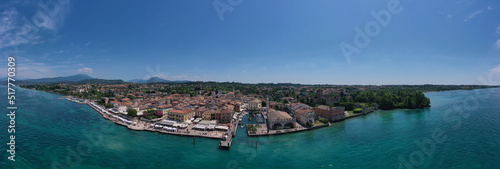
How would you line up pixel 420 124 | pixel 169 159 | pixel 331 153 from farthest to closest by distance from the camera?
pixel 420 124 < pixel 331 153 < pixel 169 159

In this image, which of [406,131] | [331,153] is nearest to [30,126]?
[331,153]

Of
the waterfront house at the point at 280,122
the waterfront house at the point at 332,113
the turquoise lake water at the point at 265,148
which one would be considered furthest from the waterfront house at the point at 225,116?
the waterfront house at the point at 332,113

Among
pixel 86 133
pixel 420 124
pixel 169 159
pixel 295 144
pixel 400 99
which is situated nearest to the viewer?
pixel 169 159

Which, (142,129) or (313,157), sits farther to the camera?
(142,129)

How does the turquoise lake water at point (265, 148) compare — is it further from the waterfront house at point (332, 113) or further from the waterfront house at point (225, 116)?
the waterfront house at point (225, 116)

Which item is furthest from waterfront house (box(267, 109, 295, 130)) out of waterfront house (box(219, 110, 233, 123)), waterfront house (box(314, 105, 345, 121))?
waterfront house (box(314, 105, 345, 121))

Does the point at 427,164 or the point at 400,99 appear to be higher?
the point at 400,99

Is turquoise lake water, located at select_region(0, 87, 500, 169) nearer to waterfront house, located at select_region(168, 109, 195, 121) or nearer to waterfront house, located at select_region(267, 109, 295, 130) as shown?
waterfront house, located at select_region(267, 109, 295, 130)

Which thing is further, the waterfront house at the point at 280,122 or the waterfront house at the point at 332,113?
the waterfront house at the point at 332,113

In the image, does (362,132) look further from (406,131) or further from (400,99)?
(400,99)

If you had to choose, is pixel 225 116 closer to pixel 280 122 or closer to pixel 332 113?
pixel 280 122
